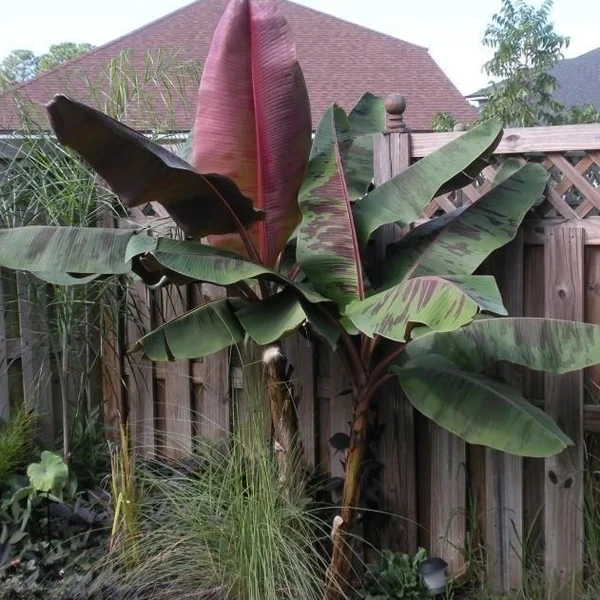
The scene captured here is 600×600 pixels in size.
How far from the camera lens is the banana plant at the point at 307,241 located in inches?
127

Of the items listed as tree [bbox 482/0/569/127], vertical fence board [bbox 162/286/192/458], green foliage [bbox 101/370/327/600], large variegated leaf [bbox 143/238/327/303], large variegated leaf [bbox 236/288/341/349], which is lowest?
green foliage [bbox 101/370/327/600]

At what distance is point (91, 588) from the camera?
3785 mm

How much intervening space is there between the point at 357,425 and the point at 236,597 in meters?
0.88

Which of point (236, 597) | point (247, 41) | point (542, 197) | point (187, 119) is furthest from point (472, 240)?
point (187, 119)

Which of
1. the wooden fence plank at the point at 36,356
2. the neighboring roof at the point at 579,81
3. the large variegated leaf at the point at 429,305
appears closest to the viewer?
the large variegated leaf at the point at 429,305

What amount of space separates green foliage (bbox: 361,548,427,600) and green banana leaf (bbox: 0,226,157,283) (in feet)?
5.79

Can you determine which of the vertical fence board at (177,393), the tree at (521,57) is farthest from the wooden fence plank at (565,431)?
the tree at (521,57)

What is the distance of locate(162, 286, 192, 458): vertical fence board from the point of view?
4.78 meters

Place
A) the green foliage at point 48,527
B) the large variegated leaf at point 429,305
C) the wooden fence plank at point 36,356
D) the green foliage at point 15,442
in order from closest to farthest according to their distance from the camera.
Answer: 1. the large variegated leaf at point 429,305
2. the green foliage at point 48,527
3. the green foliage at point 15,442
4. the wooden fence plank at point 36,356

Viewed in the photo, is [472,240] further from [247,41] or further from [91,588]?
[91,588]

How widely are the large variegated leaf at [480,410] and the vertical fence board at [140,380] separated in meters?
1.95

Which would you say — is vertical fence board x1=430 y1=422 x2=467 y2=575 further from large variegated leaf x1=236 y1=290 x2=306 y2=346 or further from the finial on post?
the finial on post

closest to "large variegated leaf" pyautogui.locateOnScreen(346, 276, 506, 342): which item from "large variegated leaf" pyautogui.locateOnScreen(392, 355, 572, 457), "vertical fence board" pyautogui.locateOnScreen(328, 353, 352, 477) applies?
"large variegated leaf" pyautogui.locateOnScreen(392, 355, 572, 457)

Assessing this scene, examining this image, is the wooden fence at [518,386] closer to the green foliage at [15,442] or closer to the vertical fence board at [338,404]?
the vertical fence board at [338,404]
